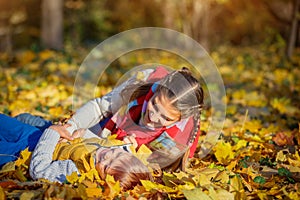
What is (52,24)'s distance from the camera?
27.4ft

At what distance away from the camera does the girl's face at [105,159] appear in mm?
2262

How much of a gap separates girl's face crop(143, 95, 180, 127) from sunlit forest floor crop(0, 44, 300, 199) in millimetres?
342

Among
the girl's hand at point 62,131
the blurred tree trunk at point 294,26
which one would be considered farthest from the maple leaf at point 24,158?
the blurred tree trunk at point 294,26

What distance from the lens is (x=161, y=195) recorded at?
7.03 ft

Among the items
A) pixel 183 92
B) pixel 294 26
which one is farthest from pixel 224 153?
pixel 294 26

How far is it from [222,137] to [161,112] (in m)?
0.92

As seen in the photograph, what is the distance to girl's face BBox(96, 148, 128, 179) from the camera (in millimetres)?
2262

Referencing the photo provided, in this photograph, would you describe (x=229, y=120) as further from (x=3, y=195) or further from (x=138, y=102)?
(x=3, y=195)

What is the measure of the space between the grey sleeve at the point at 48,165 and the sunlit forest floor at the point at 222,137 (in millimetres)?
68

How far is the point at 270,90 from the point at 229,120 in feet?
6.08

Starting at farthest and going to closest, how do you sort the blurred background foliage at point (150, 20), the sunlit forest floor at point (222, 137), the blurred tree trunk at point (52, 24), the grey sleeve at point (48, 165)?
the blurred background foliage at point (150, 20) → the blurred tree trunk at point (52, 24) → the grey sleeve at point (48, 165) → the sunlit forest floor at point (222, 137)

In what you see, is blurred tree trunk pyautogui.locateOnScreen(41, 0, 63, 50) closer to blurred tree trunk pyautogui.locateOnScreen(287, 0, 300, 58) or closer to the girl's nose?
blurred tree trunk pyautogui.locateOnScreen(287, 0, 300, 58)

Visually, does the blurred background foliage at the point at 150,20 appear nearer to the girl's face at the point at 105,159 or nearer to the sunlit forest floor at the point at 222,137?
the sunlit forest floor at the point at 222,137

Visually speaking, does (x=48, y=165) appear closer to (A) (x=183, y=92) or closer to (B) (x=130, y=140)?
(B) (x=130, y=140)
